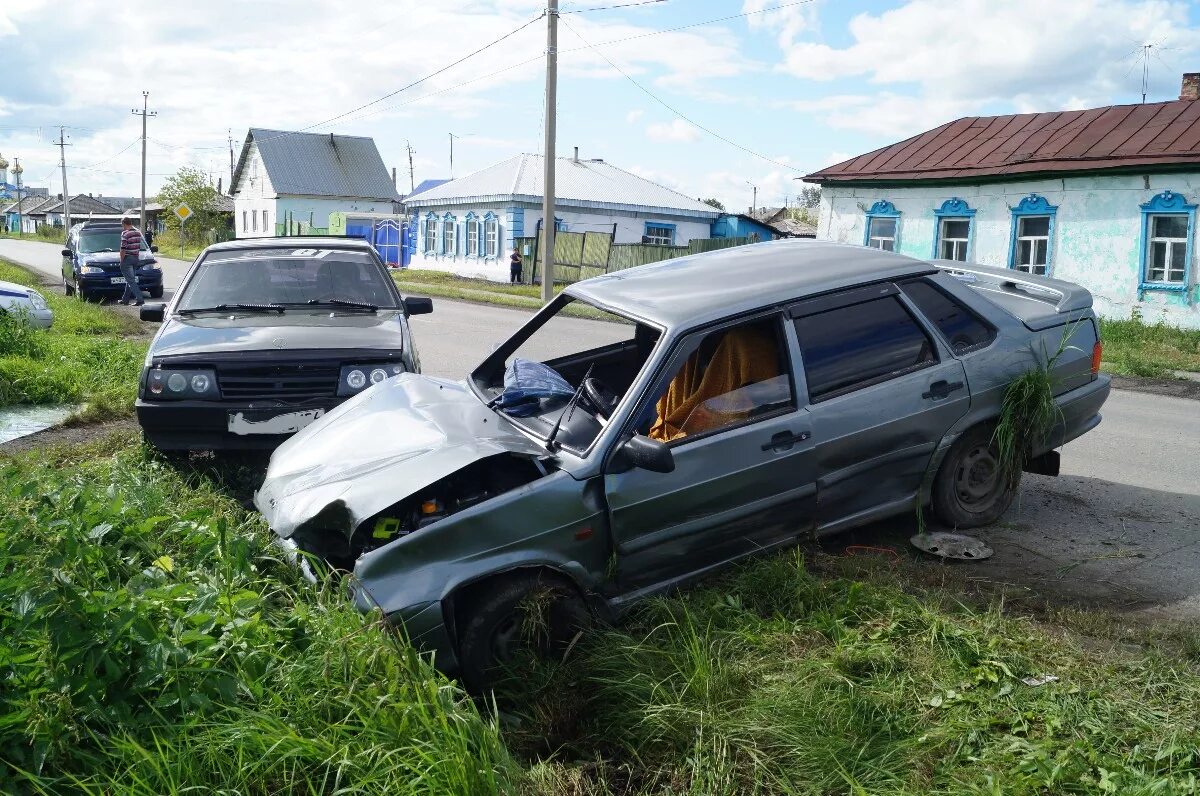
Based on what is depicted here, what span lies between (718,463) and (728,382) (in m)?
0.49

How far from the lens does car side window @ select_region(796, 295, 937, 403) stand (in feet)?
15.2

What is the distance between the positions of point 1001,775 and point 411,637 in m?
2.00

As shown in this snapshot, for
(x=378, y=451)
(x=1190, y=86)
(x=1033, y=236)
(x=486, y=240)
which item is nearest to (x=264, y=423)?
(x=378, y=451)

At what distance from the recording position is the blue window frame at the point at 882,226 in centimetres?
2345

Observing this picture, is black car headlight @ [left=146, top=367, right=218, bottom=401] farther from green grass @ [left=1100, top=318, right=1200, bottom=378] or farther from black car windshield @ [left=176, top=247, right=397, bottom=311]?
green grass @ [left=1100, top=318, right=1200, bottom=378]

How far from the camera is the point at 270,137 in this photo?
57438mm

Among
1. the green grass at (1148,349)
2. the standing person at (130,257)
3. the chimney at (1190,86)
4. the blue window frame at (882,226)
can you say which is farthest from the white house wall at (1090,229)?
the standing person at (130,257)

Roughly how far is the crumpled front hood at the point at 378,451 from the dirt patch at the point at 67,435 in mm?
3808

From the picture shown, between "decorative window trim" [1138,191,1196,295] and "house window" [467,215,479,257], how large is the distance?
81.2 feet

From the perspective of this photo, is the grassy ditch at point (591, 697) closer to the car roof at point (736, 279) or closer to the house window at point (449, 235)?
the car roof at point (736, 279)

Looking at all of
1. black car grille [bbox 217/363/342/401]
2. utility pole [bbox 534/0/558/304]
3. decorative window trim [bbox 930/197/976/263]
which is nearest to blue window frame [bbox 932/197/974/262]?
decorative window trim [bbox 930/197/976/263]

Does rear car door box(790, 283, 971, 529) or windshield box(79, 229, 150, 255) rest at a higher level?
windshield box(79, 229, 150, 255)

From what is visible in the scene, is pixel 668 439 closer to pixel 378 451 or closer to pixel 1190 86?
pixel 378 451

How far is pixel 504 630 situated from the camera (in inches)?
149
